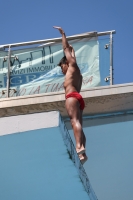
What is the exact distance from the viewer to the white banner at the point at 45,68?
27.1 ft

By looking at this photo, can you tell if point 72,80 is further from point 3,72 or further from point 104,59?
point 3,72

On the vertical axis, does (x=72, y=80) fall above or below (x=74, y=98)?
above

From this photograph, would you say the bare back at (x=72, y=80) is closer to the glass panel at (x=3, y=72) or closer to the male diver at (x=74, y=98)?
the male diver at (x=74, y=98)

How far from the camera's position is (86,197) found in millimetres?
3301

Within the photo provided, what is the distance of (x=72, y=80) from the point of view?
6.38 metres

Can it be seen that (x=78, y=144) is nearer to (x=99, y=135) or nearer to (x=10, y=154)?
(x=99, y=135)

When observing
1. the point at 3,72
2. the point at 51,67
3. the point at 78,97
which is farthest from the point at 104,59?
the point at 78,97

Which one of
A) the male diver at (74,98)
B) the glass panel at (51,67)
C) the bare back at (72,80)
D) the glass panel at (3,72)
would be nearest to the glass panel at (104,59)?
the glass panel at (51,67)

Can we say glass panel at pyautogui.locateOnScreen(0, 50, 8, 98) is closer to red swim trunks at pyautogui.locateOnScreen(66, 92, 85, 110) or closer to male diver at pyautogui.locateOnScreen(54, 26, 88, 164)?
male diver at pyautogui.locateOnScreen(54, 26, 88, 164)

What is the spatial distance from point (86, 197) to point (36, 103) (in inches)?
184

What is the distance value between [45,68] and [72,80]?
2166 millimetres

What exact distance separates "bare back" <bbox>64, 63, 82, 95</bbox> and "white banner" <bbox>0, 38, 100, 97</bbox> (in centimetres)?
163

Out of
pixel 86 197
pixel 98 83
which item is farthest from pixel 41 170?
pixel 98 83

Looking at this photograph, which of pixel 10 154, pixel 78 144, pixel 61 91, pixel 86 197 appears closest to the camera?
pixel 10 154
